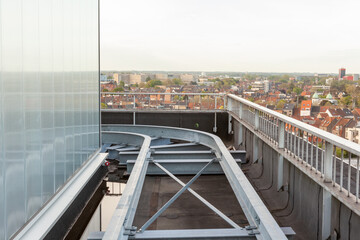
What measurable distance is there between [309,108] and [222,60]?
36181mm

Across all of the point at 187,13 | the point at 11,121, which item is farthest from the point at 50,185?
the point at 187,13

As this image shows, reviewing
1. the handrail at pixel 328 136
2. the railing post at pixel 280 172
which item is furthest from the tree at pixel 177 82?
the handrail at pixel 328 136

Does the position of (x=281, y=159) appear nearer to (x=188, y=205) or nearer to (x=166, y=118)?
(x=188, y=205)

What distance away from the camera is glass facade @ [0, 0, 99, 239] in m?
3.96

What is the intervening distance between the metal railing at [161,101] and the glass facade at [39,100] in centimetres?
642

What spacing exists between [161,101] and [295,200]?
9249mm

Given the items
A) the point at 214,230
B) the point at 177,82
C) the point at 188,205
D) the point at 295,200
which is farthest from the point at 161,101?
the point at 214,230

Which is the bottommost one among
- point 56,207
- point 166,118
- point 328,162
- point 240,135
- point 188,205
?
point 188,205

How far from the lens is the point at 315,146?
6.28 metres

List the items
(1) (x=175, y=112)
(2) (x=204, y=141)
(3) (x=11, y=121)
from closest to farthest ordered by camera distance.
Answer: (3) (x=11, y=121) < (2) (x=204, y=141) < (1) (x=175, y=112)

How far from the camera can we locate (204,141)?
30.9ft

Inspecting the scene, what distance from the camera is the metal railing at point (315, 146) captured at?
3.97m

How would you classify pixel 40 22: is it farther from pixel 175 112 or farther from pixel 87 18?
pixel 175 112

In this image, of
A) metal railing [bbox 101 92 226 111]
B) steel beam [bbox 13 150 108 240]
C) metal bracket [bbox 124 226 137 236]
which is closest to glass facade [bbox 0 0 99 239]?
steel beam [bbox 13 150 108 240]
